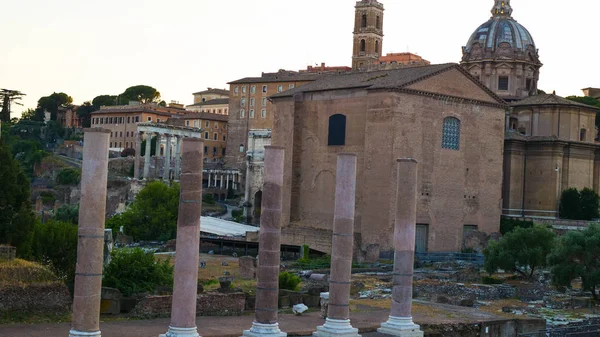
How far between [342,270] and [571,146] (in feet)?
104

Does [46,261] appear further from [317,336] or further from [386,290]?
[386,290]

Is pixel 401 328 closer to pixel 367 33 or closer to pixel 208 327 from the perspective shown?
pixel 208 327

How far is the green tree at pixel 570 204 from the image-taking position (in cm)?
4275

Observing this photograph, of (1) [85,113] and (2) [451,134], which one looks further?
(1) [85,113]

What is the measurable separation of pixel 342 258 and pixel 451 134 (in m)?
24.2

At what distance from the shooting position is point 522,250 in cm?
2930

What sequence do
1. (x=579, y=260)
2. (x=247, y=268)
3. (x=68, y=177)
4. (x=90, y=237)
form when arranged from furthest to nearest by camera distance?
1. (x=68, y=177)
2. (x=247, y=268)
3. (x=579, y=260)
4. (x=90, y=237)

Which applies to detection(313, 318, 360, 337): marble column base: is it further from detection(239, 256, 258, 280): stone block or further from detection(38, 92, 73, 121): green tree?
detection(38, 92, 73, 121): green tree

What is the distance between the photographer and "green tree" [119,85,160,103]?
295 ft

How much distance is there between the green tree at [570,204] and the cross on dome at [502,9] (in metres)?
13.7

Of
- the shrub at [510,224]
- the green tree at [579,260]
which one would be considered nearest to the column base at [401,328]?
the green tree at [579,260]

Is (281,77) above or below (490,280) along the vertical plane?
above

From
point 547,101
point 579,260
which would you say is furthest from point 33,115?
point 579,260

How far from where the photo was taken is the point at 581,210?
42.6m
